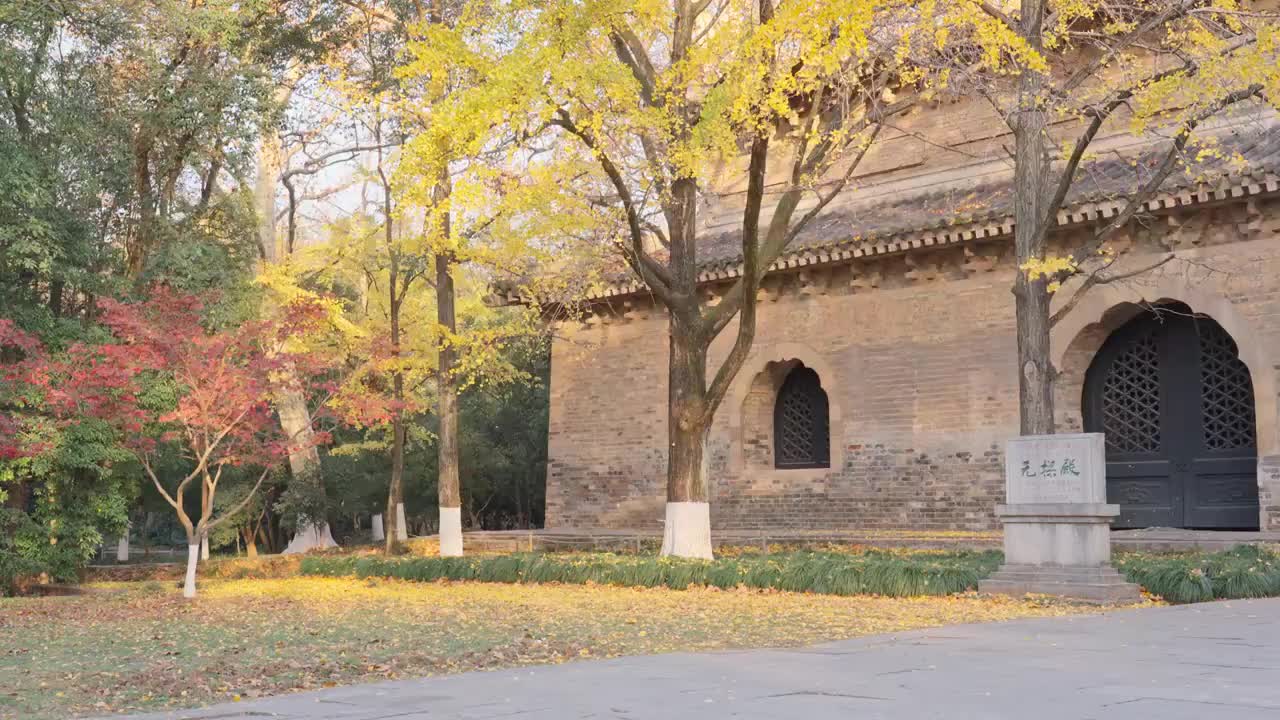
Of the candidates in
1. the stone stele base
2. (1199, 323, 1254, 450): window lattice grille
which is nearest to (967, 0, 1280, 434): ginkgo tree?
the stone stele base

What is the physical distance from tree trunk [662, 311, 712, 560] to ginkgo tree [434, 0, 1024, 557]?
17 mm

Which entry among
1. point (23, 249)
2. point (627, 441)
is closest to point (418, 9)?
point (23, 249)

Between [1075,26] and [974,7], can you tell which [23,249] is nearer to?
[974,7]

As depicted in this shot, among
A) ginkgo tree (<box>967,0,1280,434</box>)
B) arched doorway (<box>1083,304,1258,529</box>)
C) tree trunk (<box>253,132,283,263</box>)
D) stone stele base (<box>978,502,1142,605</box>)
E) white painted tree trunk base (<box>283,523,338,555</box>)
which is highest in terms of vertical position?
tree trunk (<box>253,132,283,263</box>)

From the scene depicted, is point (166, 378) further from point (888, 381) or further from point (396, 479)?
point (888, 381)

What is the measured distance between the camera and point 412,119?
15.4m

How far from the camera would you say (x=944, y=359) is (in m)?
18.8

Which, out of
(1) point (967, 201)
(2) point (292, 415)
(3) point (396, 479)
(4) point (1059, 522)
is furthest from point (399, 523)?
(4) point (1059, 522)

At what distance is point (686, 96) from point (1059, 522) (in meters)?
6.35

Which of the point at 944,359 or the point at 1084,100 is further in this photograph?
the point at 944,359

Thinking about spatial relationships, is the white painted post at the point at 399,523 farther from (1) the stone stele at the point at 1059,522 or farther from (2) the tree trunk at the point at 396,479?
(1) the stone stele at the point at 1059,522

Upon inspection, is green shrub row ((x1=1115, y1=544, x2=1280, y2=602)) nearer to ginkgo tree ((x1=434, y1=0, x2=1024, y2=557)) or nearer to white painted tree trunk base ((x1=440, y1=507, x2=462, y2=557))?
ginkgo tree ((x1=434, y1=0, x2=1024, y2=557))

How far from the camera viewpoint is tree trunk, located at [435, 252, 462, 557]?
61.5 ft

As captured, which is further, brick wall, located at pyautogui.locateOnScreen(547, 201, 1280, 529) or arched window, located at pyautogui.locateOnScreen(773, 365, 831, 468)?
arched window, located at pyautogui.locateOnScreen(773, 365, 831, 468)
